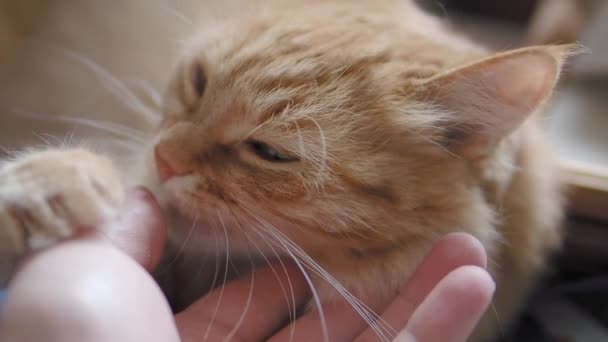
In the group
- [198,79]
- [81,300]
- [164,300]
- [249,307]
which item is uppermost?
[198,79]

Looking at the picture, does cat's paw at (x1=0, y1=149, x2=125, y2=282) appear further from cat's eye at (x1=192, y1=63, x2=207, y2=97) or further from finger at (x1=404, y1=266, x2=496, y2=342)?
finger at (x1=404, y1=266, x2=496, y2=342)

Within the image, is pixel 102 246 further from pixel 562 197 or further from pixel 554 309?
pixel 554 309

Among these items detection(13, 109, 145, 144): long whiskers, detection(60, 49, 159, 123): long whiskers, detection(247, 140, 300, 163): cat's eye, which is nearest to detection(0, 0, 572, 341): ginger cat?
detection(247, 140, 300, 163): cat's eye

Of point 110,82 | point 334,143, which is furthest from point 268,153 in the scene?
point 110,82

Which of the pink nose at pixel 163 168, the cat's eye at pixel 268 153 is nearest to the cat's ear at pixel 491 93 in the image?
the cat's eye at pixel 268 153

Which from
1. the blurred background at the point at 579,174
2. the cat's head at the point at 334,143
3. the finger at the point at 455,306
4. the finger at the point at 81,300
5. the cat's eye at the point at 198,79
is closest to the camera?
the finger at the point at 81,300

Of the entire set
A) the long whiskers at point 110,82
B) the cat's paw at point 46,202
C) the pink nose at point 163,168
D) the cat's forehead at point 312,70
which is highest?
the cat's forehead at point 312,70

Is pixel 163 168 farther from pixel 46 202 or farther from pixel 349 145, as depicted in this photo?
pixel 349 145

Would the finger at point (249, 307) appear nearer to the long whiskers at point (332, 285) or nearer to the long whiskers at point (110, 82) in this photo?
the long whiskers at point (332, 285)

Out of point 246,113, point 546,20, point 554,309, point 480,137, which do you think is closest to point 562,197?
point 554,309
